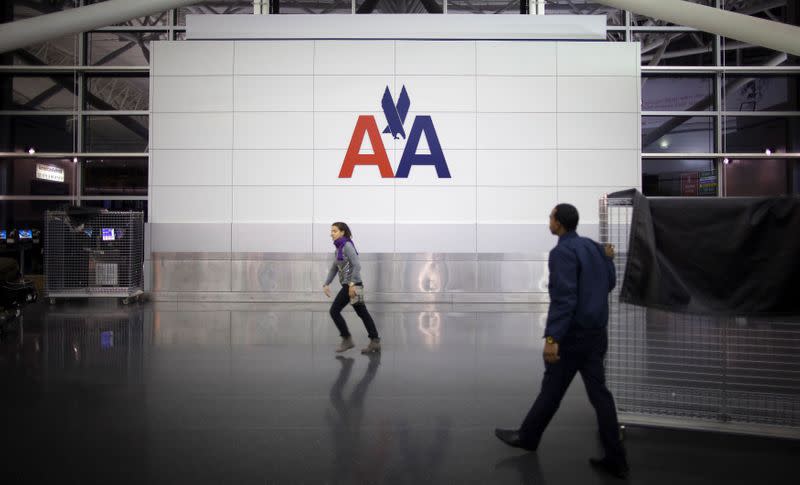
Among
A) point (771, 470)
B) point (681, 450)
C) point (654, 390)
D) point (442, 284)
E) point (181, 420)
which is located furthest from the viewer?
point (442, 284)

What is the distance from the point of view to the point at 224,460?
4.01m

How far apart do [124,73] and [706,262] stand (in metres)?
16.3

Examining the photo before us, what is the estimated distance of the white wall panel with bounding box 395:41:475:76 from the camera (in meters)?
13.9

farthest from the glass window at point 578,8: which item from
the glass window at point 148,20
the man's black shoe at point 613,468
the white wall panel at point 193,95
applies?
the man's black shoe at point 613,468

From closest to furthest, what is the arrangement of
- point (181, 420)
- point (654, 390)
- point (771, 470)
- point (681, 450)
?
point (771, 470) → point (681, 450) → point (181, 420) → point (654, 390)

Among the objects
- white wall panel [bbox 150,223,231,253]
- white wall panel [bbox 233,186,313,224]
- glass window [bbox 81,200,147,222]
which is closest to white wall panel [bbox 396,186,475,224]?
white wall panel [bbox 233,186,313,224]

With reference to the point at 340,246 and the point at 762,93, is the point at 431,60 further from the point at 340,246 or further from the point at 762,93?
the point at 762,93

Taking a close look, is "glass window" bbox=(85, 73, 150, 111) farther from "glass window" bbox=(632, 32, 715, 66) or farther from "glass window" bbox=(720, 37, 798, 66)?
"glass window" bbox=(720, 37, 798, 66)

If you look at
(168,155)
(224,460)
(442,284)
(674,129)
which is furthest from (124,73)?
(674,129)

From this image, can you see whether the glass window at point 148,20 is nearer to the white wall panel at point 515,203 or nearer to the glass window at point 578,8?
the white wall panel at point 515,203

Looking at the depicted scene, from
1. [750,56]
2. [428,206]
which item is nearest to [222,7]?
[428,206]

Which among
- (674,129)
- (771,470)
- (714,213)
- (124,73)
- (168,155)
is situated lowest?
(771,470)

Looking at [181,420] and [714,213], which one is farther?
[181,420]

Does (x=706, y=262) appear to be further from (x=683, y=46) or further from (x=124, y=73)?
(x=124, y=73)
